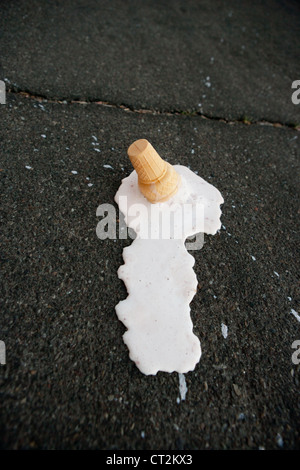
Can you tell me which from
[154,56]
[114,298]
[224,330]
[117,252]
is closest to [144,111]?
[154,56]

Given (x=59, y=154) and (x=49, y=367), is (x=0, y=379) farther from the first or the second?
(x=59, y=154)

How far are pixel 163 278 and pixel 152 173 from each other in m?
0.55

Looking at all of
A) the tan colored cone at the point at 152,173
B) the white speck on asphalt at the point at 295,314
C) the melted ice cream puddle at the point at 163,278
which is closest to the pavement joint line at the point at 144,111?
the melted ice cream puddle at the point at 163,278

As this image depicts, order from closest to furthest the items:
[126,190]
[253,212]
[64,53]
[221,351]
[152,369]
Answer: [152,369], [221,351], [126,190], [253,212], [64,53]

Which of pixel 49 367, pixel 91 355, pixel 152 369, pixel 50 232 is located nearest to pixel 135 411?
pixel 152 369

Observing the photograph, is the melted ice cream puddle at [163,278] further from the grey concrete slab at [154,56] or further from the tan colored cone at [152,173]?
the grey concrete slab at [154,56]

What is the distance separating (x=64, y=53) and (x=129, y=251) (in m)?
1.98

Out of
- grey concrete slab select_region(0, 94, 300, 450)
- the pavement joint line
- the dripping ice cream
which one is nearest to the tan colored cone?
the dripping ice cream

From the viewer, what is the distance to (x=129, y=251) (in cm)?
167

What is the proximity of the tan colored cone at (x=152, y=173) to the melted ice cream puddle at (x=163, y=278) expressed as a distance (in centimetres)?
8

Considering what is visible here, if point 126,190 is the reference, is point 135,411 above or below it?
below

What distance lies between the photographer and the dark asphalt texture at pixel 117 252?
4.18 ft

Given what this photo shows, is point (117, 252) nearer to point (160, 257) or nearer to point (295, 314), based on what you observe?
point (160, 257)

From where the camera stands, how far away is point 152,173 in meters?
1.64
